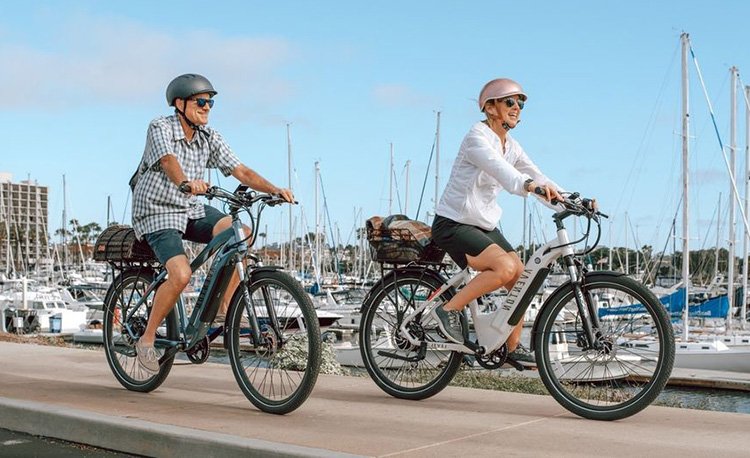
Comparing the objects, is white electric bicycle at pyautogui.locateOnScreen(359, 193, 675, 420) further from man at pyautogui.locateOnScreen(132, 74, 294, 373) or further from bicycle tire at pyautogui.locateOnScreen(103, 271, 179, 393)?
bicycle tire at pyautogui.locateOnScreen(103, 271, 179, 393)

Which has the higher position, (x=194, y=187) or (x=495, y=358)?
(x=194, y=187)

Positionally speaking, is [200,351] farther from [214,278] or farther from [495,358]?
[495,358]

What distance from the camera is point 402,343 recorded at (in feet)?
21.4

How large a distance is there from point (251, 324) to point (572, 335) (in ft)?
6.32

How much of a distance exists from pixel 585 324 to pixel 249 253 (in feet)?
6.97

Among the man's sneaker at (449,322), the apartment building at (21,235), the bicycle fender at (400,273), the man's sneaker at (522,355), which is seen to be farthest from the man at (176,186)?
the apartment building at (21,235)

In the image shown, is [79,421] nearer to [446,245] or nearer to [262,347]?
[262,347]

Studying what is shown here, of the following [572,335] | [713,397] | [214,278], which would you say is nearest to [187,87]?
[214,278]

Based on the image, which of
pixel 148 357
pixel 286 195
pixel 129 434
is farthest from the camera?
pixel 148 357

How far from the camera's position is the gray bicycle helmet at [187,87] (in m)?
6.38

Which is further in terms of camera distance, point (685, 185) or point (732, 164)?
point (732, 164)

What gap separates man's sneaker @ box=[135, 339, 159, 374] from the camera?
655 centimetres

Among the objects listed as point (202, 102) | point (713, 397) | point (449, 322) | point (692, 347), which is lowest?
point (713, 397)

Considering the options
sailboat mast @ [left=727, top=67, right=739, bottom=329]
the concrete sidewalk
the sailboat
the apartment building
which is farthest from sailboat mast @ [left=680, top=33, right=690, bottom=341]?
the apartment building
